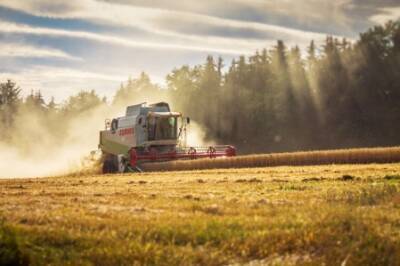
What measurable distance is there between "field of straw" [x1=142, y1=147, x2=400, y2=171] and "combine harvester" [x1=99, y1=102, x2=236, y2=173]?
213 cm

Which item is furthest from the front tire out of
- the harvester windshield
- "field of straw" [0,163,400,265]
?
"field of straw" [0,163,400,265]

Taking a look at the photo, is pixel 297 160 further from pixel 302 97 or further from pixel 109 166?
pixel 302 97

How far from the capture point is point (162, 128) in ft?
151

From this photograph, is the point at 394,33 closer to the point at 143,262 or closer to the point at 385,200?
the point at 385,200

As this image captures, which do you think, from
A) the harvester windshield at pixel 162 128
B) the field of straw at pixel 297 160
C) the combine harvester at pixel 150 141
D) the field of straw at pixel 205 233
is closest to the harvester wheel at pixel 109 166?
the combine harvester at pixel 150 141

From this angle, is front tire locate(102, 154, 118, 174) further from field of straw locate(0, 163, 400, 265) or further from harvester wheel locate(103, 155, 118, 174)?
field of straw locate(0, 163, 400, 265)

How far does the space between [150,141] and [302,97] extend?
5158cm

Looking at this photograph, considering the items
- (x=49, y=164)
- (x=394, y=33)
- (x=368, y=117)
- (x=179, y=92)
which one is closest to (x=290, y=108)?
(x=368, y=117)

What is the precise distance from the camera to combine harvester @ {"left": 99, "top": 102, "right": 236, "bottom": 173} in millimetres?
43969

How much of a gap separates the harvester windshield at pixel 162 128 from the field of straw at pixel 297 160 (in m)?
3.60

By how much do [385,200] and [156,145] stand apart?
33.1 m

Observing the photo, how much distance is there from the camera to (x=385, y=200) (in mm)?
13898

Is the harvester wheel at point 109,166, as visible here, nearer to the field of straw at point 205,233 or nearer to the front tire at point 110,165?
the front tire at point 110,165

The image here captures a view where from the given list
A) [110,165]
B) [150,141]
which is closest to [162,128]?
[150,141]
